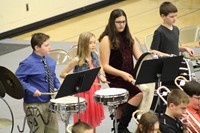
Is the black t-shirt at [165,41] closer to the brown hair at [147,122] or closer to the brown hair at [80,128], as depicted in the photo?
the brown hair at [147,122]

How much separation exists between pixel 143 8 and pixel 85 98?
383 inches

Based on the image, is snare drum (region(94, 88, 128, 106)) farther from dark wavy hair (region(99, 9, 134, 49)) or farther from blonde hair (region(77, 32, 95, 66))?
dark wavy hair (region(99, 9, 134, 49))

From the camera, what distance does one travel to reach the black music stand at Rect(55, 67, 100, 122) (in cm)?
569

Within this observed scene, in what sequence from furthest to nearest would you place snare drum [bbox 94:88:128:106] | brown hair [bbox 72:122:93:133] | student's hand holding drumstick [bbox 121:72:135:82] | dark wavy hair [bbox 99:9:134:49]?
dark wavy hair [bbox 99:9:134:49], student's hand holding drumstick [bbox 121:72:135:82], snare drum [bbox 94:88:128:106], brown hair [bbox 72:122:93:133]

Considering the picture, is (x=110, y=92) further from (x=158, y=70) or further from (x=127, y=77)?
(x=158, y=70)

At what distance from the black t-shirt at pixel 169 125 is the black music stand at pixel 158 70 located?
582 millimetres

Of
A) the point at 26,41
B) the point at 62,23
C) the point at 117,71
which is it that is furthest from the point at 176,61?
the point at 62,23

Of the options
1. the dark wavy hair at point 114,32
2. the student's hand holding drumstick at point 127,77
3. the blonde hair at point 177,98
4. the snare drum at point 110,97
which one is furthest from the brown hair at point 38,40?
the blonde hair at point 177,98

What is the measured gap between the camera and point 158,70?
625 centimetres

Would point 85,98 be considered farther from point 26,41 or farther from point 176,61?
point 26,41

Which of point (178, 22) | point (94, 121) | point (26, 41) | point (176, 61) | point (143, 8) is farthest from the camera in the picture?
point (143, 8)

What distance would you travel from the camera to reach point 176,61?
6.34 metres

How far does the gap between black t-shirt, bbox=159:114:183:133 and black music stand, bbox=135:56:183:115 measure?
582 mm

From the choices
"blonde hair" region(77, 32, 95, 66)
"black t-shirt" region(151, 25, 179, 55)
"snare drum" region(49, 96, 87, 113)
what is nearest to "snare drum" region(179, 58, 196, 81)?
"black t-shirt" region(151, 25, 179, 55)
